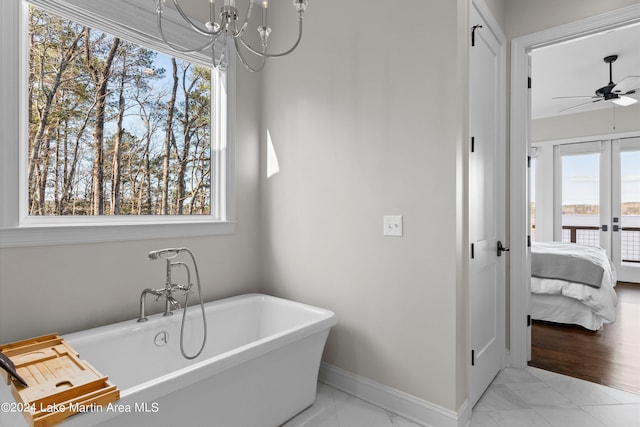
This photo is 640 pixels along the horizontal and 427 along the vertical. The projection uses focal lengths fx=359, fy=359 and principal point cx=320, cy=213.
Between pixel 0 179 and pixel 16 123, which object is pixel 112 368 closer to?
Result: pixel 0 179

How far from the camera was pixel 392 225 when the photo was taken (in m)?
2.09

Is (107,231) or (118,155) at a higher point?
(118,155)

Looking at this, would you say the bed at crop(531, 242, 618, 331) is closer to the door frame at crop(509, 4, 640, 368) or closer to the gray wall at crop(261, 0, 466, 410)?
the door frame at crop(509, 4, 640, 368)

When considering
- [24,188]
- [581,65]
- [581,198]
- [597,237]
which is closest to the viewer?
[24,188]

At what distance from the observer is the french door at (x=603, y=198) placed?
5699 millimetres

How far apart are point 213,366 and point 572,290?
11.9 ft

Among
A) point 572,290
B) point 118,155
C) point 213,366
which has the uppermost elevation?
point 118,155

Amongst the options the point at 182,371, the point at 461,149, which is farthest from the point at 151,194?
the point at 461,149

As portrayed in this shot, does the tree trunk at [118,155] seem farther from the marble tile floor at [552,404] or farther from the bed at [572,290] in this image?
the bed at [572,290]

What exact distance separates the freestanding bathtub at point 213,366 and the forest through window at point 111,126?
751 millimetres

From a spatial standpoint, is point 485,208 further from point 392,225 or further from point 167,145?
point 167,145

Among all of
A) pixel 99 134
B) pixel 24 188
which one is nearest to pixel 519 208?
pixel 99 134

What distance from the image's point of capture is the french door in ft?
18.7

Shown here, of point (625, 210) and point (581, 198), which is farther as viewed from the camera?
point (581, 198)
